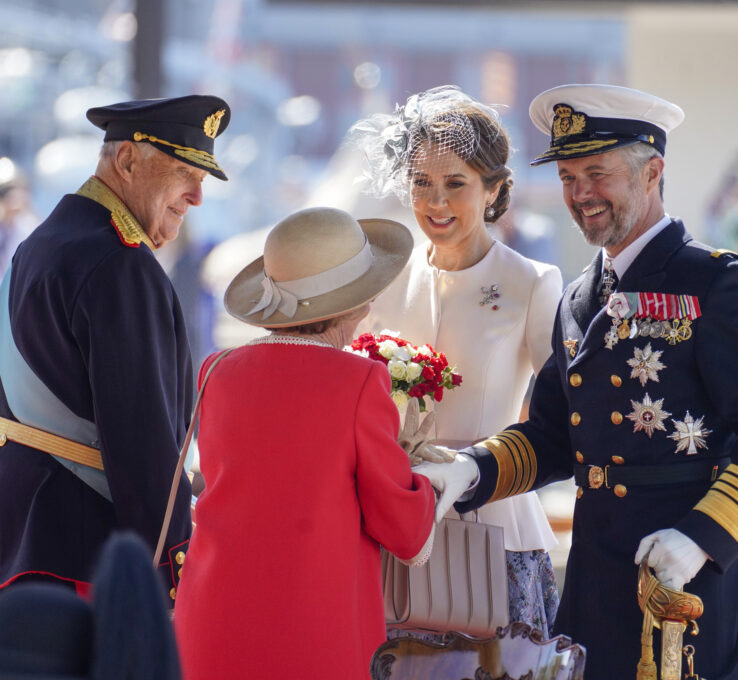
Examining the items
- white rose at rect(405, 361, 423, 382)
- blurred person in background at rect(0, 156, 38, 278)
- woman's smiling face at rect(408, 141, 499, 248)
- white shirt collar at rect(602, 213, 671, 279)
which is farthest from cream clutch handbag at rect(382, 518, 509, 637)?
blurred person in background at rect(0, 156, 38, 278)

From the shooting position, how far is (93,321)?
2502mm

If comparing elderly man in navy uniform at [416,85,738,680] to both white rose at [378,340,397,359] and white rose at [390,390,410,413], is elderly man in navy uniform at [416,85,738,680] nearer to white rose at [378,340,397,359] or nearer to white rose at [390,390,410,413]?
white rose at [390,390,410,413]

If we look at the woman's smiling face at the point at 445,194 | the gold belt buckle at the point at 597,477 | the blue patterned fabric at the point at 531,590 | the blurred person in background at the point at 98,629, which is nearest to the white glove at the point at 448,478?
the gold belt buckle at the point at 597,477

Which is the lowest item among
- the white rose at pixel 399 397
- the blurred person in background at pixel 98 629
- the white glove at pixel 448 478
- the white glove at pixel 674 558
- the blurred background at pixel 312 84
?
the white glove at pixel 674 558

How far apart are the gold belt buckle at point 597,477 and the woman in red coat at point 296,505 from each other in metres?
0.44

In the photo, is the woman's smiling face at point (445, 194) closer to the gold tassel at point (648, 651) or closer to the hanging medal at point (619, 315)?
the hanging medal at point (619, 315)

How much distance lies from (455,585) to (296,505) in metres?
0.70

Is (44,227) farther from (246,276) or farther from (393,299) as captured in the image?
(393,299)

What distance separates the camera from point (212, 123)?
9.51 feet

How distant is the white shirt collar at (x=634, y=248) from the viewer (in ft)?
8.44

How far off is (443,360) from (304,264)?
1.91 feet

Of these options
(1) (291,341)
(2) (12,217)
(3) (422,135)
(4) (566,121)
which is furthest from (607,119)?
(2) (12,217)

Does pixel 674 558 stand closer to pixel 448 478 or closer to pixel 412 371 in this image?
pixel 448 478

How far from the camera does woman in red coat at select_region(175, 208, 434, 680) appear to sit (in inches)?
84.4
